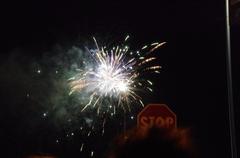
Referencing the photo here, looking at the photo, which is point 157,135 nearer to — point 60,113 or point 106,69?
point 106,69

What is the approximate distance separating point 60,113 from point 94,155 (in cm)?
753

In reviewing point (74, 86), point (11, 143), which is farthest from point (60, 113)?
point (74, 86)

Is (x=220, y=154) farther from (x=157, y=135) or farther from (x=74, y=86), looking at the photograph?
(x=157, y=135)

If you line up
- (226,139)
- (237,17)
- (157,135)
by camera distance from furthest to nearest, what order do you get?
(226,139)
(237,17)
(157,135)

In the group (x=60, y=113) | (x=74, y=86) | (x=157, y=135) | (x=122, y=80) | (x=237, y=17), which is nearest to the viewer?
(x=157, y=135)

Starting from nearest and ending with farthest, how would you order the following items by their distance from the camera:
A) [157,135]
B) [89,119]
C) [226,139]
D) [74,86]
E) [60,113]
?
[157,135]
[74,86]
[89,119]
[60,113]
[226,139]

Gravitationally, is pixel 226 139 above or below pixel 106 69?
below

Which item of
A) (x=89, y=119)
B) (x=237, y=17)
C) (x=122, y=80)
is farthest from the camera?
(x=89, y=119)

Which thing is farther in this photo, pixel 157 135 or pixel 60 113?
pixel 60 113

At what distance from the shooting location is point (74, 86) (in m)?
20.7

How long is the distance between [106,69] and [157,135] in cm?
1596

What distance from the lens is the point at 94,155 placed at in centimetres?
4350

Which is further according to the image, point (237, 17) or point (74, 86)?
point (74, 86)

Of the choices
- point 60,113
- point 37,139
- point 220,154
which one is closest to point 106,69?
point 60,113
